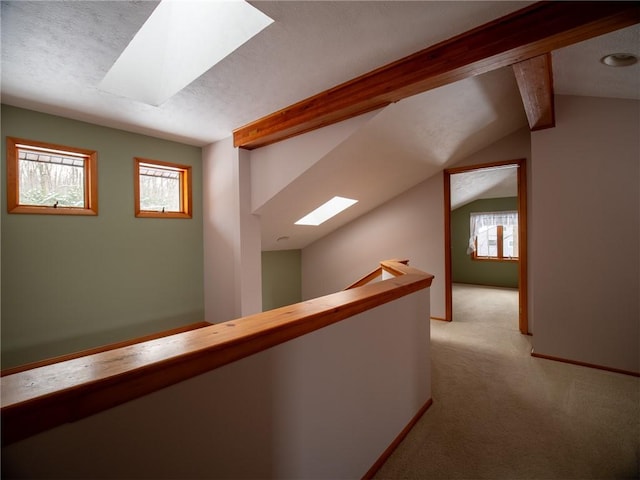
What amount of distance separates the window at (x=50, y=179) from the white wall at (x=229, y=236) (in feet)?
3.85

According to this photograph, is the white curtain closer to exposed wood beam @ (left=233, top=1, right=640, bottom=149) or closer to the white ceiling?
the white ceiling

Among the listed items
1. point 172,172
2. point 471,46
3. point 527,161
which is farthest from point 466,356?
point 172,172

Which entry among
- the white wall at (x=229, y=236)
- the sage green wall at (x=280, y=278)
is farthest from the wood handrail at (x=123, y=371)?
the sage green wall at (x=280, y=278)

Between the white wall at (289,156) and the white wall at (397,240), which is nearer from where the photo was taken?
the white wall at (289,156)

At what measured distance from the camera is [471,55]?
1.78 m

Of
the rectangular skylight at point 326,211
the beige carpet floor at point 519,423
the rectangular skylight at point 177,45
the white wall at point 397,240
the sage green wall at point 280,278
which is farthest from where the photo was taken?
the sage green wall at point 280,278

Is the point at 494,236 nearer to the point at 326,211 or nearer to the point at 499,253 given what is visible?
the point at 499,253

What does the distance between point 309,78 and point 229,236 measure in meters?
2.00

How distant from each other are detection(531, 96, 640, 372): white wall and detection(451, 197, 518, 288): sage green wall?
451cm

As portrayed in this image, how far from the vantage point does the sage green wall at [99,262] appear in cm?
264

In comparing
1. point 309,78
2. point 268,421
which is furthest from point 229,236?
point 268,421

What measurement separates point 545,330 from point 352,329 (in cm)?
262

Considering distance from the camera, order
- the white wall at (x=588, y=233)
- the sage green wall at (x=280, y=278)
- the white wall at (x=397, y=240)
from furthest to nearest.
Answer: the sage green wall at (x=280, y=278), the white wall at (x=397, y=240), the white wall at (x=588, y=233)

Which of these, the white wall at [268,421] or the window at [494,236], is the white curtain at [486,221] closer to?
the window at [494,236]
